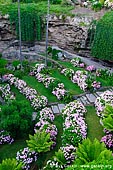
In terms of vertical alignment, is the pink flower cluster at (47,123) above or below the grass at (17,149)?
above

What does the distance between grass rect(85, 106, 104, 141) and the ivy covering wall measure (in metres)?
8.49

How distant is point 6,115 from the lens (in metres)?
12.6

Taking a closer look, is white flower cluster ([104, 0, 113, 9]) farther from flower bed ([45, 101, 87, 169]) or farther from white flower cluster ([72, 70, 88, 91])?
flower bed ([45, 101, 87, 169])

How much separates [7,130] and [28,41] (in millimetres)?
10201

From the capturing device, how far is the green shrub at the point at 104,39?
60.6ft

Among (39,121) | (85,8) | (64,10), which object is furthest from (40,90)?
(85,8)

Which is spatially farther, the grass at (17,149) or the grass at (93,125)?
the grass at (93,125)

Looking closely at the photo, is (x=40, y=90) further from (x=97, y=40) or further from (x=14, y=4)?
(x=14, y=4)

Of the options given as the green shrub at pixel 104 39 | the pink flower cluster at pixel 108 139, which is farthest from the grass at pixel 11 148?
the green shrub at pixel 104 39

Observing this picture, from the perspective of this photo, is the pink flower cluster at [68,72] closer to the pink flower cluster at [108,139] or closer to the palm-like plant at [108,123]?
the pink flower cluster at [108,139]

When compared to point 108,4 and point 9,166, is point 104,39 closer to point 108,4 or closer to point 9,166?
point 108,4

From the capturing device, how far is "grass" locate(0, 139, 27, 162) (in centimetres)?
1230

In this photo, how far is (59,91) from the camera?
51.8ft

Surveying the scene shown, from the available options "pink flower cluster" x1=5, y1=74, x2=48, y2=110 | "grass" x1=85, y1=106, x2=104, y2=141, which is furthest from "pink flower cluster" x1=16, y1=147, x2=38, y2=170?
"pink flower cluster" x1=5, y1=74, x2=48, y2=110
